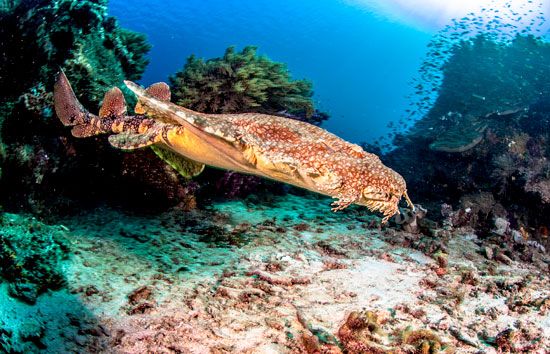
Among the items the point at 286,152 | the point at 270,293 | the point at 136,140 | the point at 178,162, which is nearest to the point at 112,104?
the point at 178,162

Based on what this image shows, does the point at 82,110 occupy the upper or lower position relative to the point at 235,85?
lower

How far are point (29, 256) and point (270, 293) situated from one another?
2.87m

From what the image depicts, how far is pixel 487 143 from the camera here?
1275 centimetres

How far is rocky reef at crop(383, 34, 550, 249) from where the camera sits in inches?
358

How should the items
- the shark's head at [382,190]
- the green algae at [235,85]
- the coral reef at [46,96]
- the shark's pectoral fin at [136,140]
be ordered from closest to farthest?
the shark's head at [382,190] < the shark's pectoral fin at [136,140] < the coral reef at [46,96] < the green algae at [235,85]

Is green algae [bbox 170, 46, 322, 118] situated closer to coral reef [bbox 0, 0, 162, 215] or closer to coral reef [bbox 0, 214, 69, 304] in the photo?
coral reef [bbox 0, 0, 162, 215]

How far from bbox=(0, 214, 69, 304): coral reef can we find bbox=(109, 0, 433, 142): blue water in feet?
272

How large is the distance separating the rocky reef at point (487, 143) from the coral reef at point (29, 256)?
838 cm

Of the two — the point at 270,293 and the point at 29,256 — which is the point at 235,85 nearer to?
the point at 270,293

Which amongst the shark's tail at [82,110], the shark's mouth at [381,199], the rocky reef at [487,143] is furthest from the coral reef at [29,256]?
the rocky reef at [487,143]

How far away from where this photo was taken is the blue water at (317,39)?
87.6 metres

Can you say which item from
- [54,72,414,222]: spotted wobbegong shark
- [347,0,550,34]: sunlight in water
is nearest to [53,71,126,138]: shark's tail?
[54,72,414,222]: spotted wobbegong shark

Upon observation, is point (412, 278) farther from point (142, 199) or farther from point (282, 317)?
point (142, 199)

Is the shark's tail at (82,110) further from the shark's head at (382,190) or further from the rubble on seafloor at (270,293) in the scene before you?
the shark's head at (382,190)
